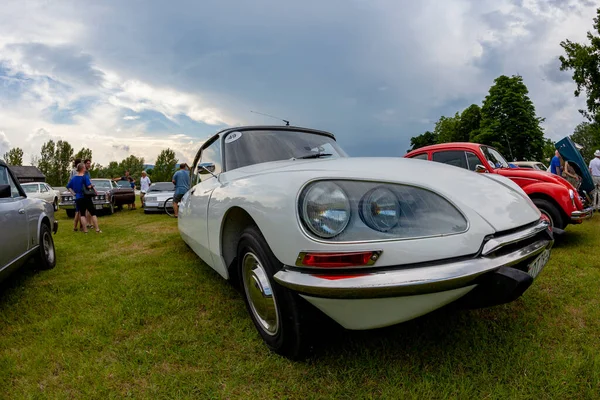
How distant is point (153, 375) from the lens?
70.9 inches

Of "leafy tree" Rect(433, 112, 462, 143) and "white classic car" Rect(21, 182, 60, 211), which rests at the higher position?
"leafy tree" Rect(433, 112, 462, 143)

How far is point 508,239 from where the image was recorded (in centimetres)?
158

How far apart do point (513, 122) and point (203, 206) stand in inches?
1301

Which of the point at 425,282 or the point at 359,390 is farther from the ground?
the point at 425,282

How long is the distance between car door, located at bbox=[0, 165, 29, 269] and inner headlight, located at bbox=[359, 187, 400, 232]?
3002mm

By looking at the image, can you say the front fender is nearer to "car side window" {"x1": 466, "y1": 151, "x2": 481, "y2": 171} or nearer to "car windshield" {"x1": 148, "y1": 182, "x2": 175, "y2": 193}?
"car side window" {"x1": 466, "y1": 151, "x2": 481, "y2": 171}

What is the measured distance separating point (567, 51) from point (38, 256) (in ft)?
86.7

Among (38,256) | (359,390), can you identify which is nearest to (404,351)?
(359,390)

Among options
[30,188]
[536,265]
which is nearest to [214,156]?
[536,265]

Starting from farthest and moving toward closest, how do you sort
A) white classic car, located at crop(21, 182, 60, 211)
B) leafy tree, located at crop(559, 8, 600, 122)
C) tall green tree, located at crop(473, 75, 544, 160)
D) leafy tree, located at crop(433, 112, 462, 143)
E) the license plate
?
leafy tree, located at crop(433, 112, 462, 143) → tall green tree, located at crop(473, 75, 544, 160) → leafy tree, located at crop(559, 8, 600, 122) → white classic car, located at crop(21, 182, 60, 211) → the license plate

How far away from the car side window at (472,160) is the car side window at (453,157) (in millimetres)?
63

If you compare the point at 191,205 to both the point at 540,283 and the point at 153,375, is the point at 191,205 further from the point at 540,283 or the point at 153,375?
the point at 540,283

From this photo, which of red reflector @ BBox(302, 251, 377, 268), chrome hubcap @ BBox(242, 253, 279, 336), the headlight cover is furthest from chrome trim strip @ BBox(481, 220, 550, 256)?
chrome hubcap @ BBox(242, 253, 279, 336)

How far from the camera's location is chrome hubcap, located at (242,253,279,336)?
186 centimetres
